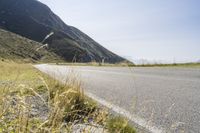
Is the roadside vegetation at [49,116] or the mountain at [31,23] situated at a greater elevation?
the mountain at [31,23]

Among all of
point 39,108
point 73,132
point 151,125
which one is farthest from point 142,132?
point 39,108

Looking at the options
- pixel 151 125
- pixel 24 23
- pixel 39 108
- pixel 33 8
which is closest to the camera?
pixel 151 125

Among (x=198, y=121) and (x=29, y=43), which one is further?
(x=29, y=43)

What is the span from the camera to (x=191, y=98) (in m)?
6.96

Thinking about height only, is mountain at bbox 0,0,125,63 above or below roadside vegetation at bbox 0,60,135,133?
above

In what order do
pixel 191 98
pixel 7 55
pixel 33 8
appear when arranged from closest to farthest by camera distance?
pixel 191 98
pixel 7 55
pixel 33 8

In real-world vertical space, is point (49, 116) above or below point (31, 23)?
below

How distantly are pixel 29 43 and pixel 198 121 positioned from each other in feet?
427

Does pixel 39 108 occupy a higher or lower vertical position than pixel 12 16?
lower

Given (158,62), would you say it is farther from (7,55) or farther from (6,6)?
(6,6)

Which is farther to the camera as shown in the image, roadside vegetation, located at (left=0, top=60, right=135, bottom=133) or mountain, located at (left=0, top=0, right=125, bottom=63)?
mountain, located at (left=0, top=0, right=125, bottom=63)

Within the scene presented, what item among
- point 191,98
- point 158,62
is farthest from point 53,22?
point 191,98

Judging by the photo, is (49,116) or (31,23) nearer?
(49,116)

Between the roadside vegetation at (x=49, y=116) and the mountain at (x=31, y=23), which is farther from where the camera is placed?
the mountain at (x=31, y=23)
